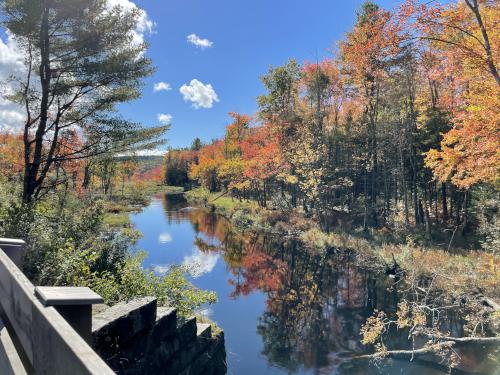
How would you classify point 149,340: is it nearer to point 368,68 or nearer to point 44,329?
point 44,329

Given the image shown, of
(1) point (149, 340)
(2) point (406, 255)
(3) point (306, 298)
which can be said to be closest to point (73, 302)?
(1) point (149, 340)

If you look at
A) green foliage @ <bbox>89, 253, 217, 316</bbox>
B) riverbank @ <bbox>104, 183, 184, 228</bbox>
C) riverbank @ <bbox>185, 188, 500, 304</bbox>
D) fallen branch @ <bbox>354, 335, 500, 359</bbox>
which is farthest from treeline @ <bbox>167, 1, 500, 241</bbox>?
→ riverbank @ <bbox>104, 183, 184, 228</bbox>

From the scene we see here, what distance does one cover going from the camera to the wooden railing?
1553 mm

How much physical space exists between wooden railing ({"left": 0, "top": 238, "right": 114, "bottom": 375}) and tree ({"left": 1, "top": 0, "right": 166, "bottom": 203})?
9.91 metres

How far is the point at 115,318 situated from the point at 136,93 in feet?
35.7

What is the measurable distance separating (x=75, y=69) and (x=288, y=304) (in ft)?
38.9

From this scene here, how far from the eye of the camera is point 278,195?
3656cm

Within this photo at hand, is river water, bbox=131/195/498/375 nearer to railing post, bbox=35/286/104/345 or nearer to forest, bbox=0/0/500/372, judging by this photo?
forest, bbox=0/0/500/372

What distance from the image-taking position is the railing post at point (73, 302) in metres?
2.13

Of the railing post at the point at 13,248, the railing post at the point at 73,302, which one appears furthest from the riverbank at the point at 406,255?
the railing post at the point at 73,302

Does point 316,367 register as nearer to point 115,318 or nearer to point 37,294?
point 115,318

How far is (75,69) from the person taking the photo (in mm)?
12875

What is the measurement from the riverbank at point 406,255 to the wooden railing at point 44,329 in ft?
41.2

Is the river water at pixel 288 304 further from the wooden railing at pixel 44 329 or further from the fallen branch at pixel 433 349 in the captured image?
the wooden railing at pixel 44 329
